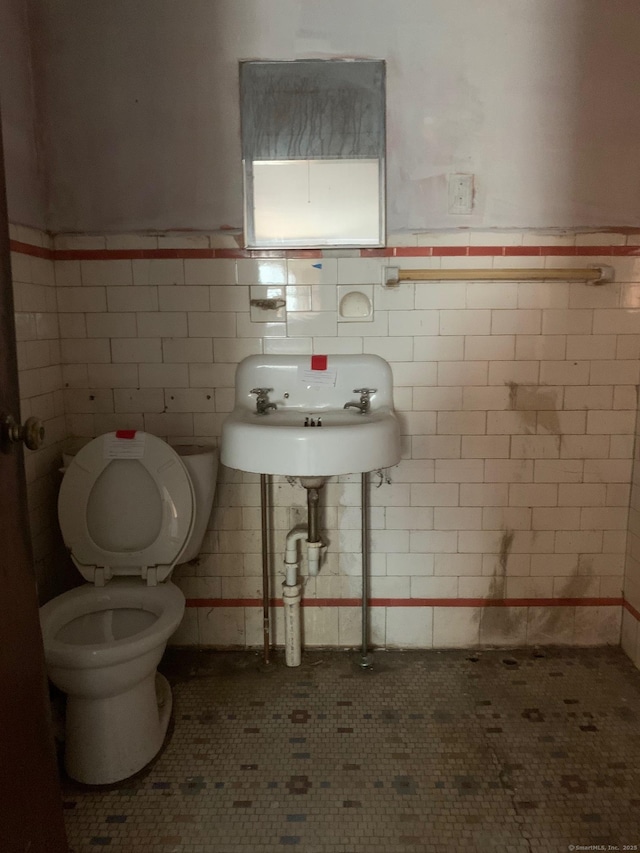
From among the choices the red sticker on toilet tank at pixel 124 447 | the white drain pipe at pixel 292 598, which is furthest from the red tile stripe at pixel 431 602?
the red sticker on toilet tank at pixel 124 447

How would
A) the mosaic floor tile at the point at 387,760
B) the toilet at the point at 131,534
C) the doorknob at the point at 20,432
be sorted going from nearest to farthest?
the doorknob at the point at 20,432, the mosaic floor tile at the point at 387,760, the toilet at the point at 131,534

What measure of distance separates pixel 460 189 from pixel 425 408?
2.49ft

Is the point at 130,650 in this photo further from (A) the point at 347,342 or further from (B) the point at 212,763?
(A) the point at 347,342

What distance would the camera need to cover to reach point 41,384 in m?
2.05

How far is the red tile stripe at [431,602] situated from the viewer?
229 centimetres

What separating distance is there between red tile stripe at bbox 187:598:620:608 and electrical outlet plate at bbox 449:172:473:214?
1426 mm

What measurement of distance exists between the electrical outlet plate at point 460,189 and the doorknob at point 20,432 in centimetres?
159

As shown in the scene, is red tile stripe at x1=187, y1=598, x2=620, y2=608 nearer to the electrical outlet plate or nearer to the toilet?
the toilet

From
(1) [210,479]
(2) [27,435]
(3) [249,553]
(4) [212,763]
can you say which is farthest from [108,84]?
(4) [212,763]

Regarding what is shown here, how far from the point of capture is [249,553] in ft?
7.47

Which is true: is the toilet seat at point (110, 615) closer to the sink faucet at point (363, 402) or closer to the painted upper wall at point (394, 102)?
the sink faucet at point (363, 402)

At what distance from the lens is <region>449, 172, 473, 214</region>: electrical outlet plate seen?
2.08 m

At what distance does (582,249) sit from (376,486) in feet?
3.59

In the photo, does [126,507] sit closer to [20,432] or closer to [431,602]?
[20,432]
